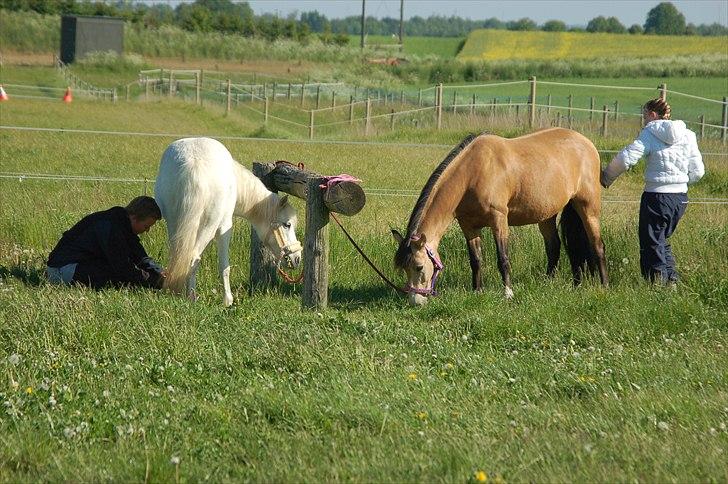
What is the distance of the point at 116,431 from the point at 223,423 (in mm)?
544

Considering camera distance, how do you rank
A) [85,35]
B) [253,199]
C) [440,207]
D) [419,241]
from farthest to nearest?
1. [85,35]
2. [253,199]
3. [440,207]
4. [419,241]

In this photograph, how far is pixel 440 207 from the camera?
8891 mm

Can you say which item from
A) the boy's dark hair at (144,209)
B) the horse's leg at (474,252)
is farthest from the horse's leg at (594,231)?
the boy's dark hair at (144,209)

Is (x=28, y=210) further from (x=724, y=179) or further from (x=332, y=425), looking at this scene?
(x=724, y=179)

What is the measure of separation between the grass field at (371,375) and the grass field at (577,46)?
Result: 70267 mm

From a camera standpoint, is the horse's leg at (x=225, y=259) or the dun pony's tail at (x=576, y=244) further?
the dun pony's tail at (x=576, y=244)

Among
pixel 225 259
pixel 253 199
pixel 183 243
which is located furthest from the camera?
pixel 253 199

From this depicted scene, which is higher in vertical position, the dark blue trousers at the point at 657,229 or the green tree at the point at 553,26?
the green tree at the point at 553,26

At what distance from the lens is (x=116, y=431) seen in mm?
5129

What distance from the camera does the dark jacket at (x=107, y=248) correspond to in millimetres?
8328

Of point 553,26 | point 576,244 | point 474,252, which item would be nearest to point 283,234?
point 474,252

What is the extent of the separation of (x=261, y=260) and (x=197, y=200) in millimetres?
1249

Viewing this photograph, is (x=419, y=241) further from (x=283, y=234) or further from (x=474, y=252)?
(x=283, y=234)

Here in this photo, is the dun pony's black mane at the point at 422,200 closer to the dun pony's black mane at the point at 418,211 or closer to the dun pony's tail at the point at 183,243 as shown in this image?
the dun pony's black mane at the point at 418,211
